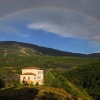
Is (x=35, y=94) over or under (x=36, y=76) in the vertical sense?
under

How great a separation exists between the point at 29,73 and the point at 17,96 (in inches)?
1585

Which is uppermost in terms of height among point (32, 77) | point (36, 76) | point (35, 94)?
point (36, 76)

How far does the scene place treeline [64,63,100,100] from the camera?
110094 mm

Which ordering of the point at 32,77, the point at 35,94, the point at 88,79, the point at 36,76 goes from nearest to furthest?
the point at 35,94
the point at 32,77
the point at 36,76
the point at 88,79

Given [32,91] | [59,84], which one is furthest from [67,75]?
[32,91]

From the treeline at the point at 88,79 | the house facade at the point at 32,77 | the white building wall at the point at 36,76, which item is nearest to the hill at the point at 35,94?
the treeline at the point at 88,79

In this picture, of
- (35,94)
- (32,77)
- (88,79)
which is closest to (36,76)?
(32,77)

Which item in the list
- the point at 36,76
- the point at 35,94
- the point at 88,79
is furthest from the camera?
the point at 88,79

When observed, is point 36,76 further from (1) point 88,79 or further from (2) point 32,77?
(1) point 88,79

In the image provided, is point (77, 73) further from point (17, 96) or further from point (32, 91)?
point (17, 96)

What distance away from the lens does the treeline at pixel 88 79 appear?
110 m

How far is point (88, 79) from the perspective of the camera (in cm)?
12350

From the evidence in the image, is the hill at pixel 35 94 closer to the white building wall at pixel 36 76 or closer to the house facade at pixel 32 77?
the house facade at pixel 32 77

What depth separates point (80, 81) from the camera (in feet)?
405
